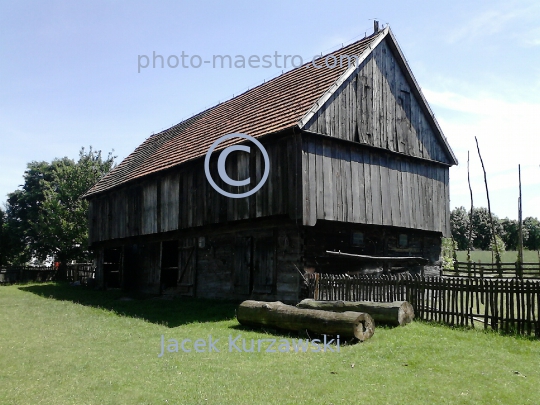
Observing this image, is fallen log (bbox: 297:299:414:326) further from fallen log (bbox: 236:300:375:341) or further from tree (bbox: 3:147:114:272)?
tree (bbox: 3:147:114:272)

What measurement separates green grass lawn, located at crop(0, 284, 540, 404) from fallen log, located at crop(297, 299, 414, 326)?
32 cm

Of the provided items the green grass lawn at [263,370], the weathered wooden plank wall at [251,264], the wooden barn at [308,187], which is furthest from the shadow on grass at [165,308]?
the green grass lawn at [263,370]

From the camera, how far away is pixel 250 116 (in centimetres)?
1858

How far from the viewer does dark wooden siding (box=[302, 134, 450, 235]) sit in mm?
15570

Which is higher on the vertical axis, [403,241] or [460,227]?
[460,227]

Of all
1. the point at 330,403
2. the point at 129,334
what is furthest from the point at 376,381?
the point at 129,334

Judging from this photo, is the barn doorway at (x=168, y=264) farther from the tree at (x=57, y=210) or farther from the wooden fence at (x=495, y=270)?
the tree at (x=57, y=210)

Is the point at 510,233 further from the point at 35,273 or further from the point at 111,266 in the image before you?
the point at 35,273

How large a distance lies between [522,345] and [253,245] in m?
9.43

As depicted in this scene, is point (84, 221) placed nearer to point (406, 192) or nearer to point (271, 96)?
point (271, 96)

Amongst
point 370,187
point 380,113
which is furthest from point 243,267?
point 380,113

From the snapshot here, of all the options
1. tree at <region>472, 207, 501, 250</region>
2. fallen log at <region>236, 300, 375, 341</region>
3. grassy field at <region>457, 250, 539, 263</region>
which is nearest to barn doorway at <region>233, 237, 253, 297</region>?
fallen log at <region>236, 300, 375, 341</region>

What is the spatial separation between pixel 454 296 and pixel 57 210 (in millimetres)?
32682

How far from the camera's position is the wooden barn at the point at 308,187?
15.7 metres
